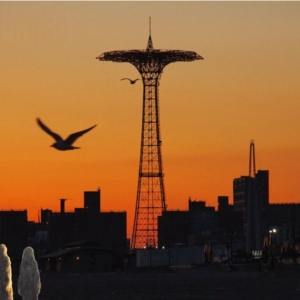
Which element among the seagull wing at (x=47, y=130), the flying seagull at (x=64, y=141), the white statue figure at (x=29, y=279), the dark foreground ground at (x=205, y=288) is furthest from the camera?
the dark foreground ground at (x=205, y=288)

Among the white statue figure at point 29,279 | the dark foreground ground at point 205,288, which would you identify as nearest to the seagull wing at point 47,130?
the white statue figure at point 29,279

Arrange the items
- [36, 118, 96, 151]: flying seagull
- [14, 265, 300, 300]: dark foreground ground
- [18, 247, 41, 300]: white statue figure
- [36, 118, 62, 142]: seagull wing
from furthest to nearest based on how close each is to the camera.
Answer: [14, 265, 300, 300]: dark foreground ground < [36, 118, 96, 151]: flying seagull < [36, 118, 62, 142]: seagull wing < [18, 247, 41, 300]: white statue figure

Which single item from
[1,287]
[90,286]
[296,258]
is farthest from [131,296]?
[296,258]

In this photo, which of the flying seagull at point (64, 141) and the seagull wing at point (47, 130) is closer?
the seagull wing at point (47, 130)

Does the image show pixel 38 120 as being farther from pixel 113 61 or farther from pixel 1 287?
pixel 113 61

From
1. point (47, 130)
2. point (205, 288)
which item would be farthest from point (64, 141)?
point (205, 288)

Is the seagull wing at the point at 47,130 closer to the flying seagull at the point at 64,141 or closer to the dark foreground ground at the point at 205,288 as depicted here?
the flying seagull at the point at 64,141

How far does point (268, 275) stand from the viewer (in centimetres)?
13300

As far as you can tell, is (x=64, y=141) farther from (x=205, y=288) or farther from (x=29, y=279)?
(x=205, y=288)

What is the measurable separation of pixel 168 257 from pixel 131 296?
311 ft

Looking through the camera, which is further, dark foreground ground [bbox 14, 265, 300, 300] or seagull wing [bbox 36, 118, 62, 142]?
dark foreground ground [bbox 14, 265, 300, 300]

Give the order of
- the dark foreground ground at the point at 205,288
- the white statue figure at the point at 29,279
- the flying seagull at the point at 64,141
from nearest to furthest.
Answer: the white statue figure at the point at 29,279, the flying seagull at the point at 64,141, the dark foreground ground at the point at 205,288

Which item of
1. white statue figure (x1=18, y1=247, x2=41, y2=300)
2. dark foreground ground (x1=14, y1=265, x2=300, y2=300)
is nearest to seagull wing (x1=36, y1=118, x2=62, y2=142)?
white statue figure (x1=18, y1=247, x2=41, y2=300)

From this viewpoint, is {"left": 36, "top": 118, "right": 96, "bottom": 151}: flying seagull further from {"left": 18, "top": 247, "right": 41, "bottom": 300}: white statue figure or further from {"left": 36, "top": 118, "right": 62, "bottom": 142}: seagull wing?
{"left": 18, "top": 247, "right": 41, "bottom": 300}: white statue figure
